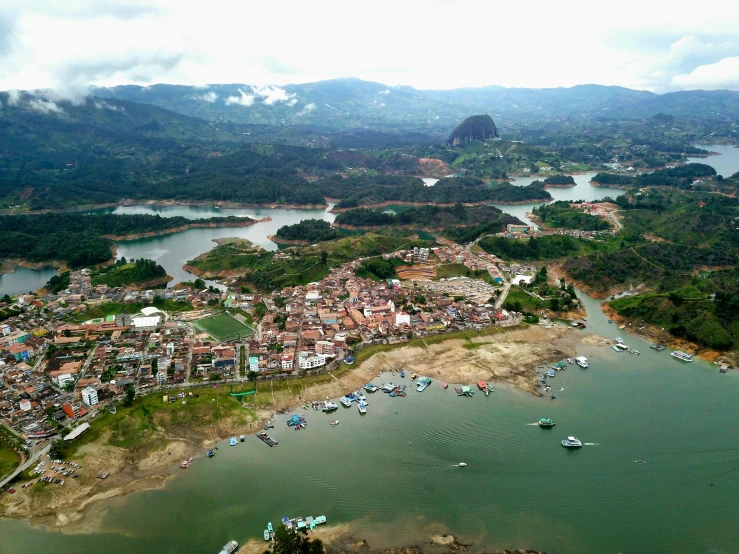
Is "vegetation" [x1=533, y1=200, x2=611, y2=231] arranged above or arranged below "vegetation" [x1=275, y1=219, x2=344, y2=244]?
above

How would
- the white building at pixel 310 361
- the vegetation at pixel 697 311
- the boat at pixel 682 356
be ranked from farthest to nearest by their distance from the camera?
the vegetation at pixel 697 311
the boat at pixel 682 356
the white building at pixel 310 361

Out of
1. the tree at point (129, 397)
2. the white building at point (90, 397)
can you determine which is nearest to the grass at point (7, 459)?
the white building at point (90, 397)

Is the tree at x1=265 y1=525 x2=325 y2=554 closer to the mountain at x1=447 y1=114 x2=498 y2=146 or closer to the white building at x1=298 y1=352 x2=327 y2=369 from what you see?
the white building at x1=298 y1=352 x2=327 y2=369

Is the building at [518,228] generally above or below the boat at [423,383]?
above

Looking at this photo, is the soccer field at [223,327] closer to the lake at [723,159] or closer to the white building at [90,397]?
the white building at [90,397]

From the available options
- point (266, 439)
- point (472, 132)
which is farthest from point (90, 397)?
point (472, 132)

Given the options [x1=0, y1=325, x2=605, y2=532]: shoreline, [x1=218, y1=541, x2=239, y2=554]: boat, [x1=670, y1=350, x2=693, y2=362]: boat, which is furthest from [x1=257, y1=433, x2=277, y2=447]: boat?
[x1=670, y1=350, x2=693, y2=362]: boat
